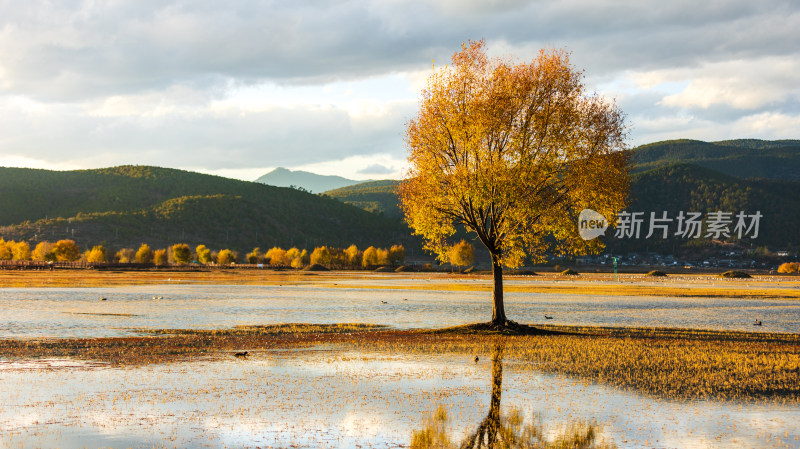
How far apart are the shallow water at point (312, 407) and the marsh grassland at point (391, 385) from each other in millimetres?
68

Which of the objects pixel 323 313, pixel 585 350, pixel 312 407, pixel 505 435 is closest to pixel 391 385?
pixel 312 407

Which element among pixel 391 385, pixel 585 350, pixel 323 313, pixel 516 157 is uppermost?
pixel 516 157

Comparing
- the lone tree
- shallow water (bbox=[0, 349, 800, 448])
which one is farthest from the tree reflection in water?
the lone tree

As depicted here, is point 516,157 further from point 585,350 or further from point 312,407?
point 312,407

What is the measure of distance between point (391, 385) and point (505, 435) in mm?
6806

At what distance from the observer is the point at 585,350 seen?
31.5 meters

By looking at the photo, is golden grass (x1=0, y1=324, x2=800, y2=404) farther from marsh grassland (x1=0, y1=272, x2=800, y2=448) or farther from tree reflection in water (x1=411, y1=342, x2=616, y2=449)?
tree reflection in water (x1=411, y1=342, x2=616, y2=449)

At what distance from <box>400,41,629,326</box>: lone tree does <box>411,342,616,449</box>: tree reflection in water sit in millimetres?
→ 19926

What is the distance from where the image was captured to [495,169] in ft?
Answer: 120

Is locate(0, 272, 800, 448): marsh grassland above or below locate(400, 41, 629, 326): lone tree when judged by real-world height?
below

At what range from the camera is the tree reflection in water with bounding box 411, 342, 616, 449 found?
14859 millimetres

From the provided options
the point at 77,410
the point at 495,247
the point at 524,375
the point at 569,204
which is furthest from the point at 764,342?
the point at 77,410

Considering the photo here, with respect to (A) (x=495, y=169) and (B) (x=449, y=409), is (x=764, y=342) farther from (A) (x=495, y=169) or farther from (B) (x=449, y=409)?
(B) (x=449, y=409)

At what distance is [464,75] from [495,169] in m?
5.48
